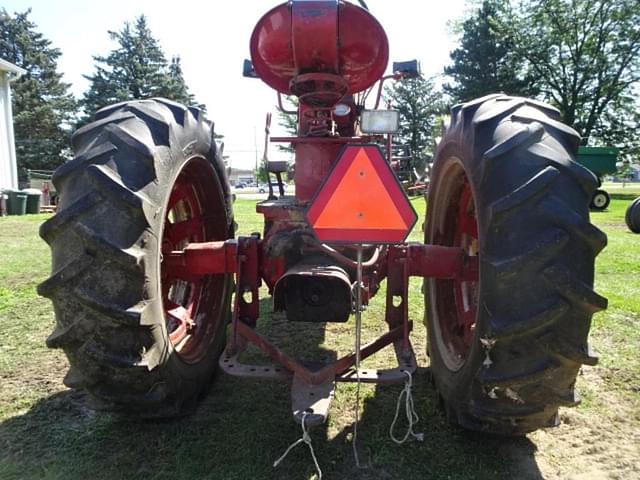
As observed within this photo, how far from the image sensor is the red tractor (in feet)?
6.51

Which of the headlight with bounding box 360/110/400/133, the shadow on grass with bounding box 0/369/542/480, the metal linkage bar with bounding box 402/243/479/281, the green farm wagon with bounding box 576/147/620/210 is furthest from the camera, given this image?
the green farm wagon with bounding box 576/147/620/210

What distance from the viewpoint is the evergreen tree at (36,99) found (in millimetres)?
38000

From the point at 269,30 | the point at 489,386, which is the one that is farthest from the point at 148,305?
the point at 269,30

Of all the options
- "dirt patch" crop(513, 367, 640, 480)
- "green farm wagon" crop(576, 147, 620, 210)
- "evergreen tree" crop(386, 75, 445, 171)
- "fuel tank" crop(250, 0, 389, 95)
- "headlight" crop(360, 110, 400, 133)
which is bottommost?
"dirt patch" crop(513, 367, 640, 480)

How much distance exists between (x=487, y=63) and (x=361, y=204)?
36558mm

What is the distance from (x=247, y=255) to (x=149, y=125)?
0.90 m

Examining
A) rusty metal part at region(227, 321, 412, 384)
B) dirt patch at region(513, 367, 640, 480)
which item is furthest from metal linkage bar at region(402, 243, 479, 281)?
dirt patch at region(513, 367, 640, 480)

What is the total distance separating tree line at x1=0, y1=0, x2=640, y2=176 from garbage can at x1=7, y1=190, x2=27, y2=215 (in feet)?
69.2

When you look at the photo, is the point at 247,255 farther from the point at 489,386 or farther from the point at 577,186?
the point at 577,186

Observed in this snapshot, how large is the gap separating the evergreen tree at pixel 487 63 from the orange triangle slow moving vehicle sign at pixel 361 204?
34.0m

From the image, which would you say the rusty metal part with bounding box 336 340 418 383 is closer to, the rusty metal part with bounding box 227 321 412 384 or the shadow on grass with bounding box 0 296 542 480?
the rusty metal part with bounding box 227 321 412 384

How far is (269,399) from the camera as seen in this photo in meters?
3.01

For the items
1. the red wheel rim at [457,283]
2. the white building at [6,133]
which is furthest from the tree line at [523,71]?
the red wheel rim at [457,283]

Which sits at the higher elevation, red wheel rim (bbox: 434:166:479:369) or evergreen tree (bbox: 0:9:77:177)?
evergreen tree (bbox: 0:9:77:177)
